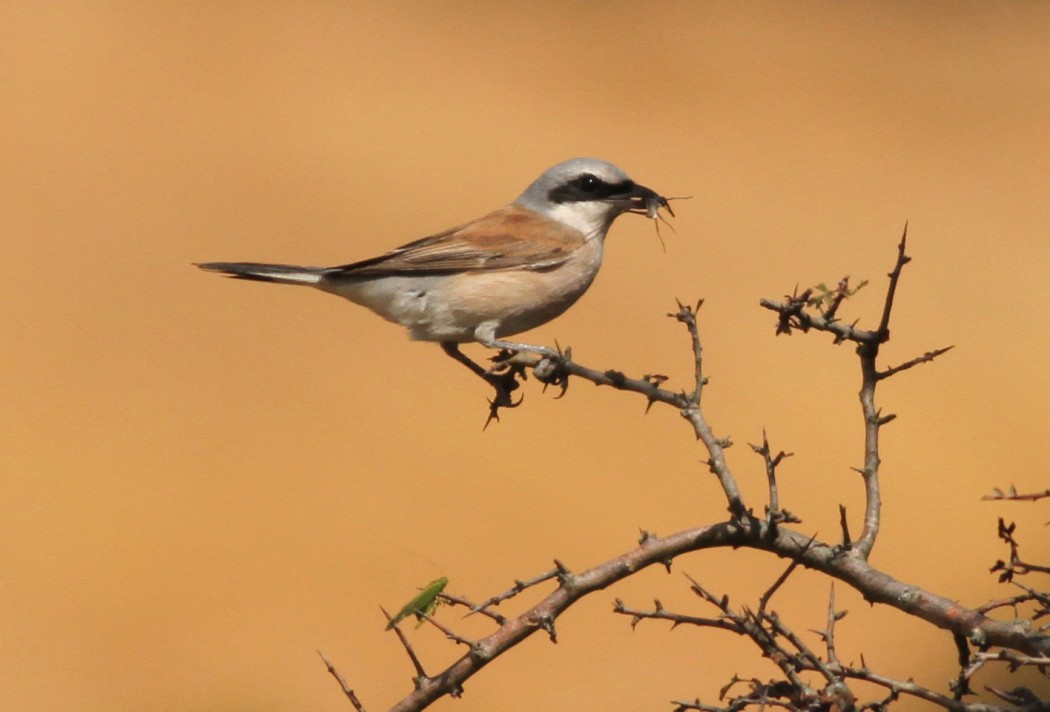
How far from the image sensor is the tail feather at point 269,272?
428 centimetres

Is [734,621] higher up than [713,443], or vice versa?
[713,443]

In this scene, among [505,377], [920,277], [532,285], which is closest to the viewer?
[505,377]

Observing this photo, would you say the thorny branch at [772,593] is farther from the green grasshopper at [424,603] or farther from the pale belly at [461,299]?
the pale belly at [461,299]

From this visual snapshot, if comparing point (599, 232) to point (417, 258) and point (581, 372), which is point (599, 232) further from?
point (581, 372)

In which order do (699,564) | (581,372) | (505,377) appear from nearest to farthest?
(581,372)
(505,377)
(699,564)

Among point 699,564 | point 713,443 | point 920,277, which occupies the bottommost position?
point 699,564

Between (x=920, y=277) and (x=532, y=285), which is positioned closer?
(x=532, y=285)

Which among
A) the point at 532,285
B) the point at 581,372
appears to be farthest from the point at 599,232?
the point at 581,372

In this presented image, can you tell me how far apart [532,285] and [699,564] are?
399cm

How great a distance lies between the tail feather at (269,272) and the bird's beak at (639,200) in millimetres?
1253

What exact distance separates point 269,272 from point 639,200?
59.5 inches

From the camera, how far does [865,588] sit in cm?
235

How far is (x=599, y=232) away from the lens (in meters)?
5.13

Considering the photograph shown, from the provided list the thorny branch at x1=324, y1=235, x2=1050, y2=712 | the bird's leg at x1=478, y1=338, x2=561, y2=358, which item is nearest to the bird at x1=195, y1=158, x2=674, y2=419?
the bird's leg at x1=478, y1=338, x2=561, y2=358
